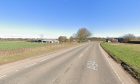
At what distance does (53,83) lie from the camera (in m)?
7.67

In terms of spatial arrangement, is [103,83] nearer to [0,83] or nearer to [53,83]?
[53,83]

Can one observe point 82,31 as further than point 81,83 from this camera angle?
Yes

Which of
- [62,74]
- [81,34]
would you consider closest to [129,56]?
[62,74]

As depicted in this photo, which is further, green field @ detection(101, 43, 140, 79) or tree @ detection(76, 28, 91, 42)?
tree @ detection(76, 28, 91, 42)

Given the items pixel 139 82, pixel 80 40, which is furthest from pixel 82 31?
pixel 139 82

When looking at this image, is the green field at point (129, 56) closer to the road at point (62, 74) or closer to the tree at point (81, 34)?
the road at point (62, 74)

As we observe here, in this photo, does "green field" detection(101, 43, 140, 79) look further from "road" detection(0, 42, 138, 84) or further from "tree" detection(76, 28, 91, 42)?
"tree" detection(76, 28, 91, 42)

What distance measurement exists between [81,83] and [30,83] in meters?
2.52

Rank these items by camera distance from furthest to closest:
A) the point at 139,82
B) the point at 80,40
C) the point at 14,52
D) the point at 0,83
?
the point at 80,40 < the point at 14,52 < the point at 139,82 < the point at 0,83

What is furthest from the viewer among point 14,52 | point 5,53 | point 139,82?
point 14,52

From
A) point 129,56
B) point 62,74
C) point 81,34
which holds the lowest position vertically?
point 129,56

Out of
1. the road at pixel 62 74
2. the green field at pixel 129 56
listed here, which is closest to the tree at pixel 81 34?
the green field at pixel 129 56

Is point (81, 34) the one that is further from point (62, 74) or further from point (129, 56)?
point (62, 74)

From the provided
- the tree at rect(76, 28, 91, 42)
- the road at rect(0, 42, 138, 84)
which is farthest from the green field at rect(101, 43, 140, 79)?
the tree at rect(76, 28, 91, 42)
